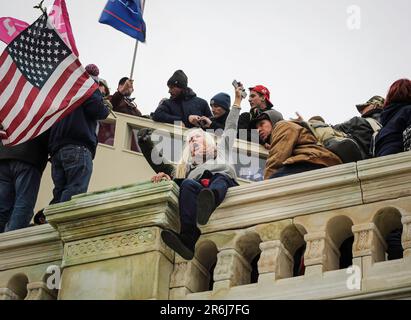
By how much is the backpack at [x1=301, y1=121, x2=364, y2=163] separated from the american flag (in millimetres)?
2749

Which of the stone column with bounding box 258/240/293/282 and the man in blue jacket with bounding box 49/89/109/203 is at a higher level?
the man in blue jacket with bounding box 49/89/109/203

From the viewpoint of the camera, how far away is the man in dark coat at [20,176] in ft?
40.4

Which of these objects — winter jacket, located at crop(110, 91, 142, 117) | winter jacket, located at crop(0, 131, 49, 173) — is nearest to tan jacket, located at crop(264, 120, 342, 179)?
winter jacket, located at crop(0, 131, 49, 173)

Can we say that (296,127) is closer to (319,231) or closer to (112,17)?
(319,231)

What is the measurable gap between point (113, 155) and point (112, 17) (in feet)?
7.67

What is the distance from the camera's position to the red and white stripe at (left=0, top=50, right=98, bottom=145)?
12.6 m

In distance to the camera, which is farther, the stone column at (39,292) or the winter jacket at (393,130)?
the winter jacket at (393,130)

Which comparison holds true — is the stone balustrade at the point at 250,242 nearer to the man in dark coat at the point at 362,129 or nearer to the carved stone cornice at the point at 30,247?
the carved stone cornice at the point at 30,247

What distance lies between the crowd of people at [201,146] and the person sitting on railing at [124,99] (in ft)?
2.16

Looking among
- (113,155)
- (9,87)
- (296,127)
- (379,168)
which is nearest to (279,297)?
(379,168)

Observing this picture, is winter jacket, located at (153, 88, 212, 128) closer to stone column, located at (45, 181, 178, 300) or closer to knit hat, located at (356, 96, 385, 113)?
knit hat, located at (356, 96, 385, 113)

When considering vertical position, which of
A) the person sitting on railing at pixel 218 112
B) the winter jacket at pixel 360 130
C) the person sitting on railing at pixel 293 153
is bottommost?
the person sitting on railing at pixel 293 153

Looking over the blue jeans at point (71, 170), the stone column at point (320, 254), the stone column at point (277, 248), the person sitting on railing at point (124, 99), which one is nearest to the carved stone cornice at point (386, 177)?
the stone column at point (320, 254)

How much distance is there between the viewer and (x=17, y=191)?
1239 cm
